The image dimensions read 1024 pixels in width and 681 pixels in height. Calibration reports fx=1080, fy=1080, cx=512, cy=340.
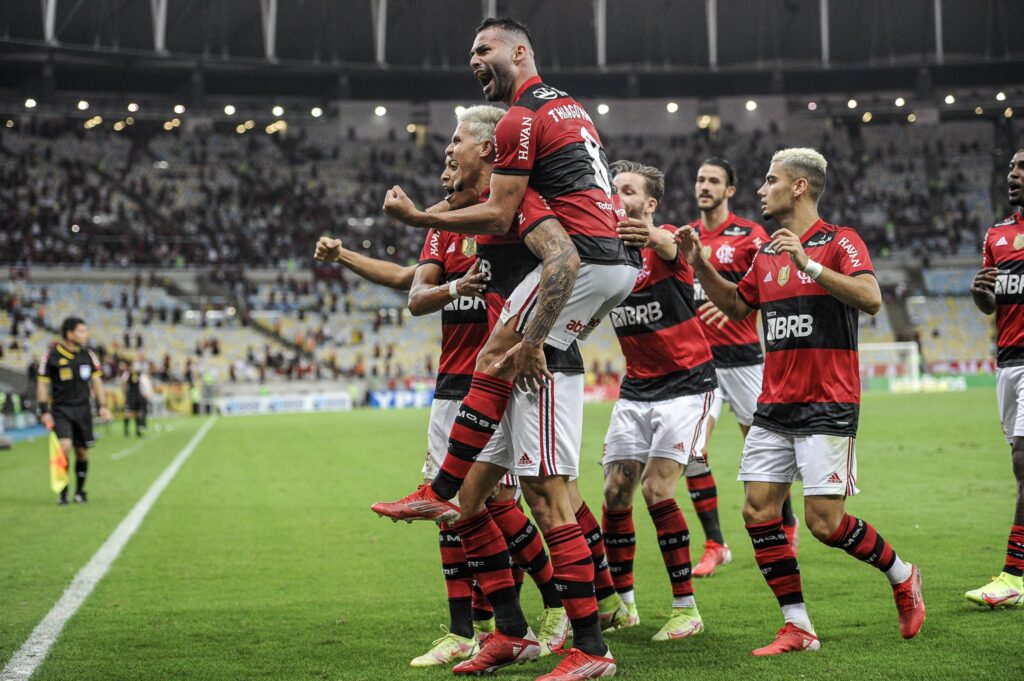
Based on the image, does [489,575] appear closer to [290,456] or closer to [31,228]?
[290,456]

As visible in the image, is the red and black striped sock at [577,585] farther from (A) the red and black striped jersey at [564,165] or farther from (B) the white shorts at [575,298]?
(A) the red and black striped jersey at [564,165]

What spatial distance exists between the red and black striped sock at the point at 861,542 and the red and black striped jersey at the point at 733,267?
2.95 meters

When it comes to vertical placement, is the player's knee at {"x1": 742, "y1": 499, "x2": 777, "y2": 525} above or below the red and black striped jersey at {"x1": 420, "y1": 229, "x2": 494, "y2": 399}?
below

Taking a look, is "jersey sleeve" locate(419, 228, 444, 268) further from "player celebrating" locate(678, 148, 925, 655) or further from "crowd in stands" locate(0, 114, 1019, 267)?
"crowd in stands" locate(0, 114, 1019, 267)

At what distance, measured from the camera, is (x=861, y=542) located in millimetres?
5609

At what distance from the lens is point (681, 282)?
22.6 ft

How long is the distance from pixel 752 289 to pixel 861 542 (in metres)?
1.53

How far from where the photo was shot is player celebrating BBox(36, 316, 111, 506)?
13695 millimetres

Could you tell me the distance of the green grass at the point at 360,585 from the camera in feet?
17.5

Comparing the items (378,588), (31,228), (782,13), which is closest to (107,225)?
(31,228)

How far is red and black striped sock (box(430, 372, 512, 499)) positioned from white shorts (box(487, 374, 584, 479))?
0.44 ft

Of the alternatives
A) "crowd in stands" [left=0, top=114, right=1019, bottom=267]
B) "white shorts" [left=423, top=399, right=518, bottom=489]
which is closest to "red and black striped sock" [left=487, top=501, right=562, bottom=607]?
"white shorts" [left=423, top=399, right=518, bottom=489]

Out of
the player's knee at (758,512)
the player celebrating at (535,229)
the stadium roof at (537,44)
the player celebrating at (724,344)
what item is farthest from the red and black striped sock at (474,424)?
the stadium roof at (537,44)

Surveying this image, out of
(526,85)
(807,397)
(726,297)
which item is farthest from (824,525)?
(526,85)
